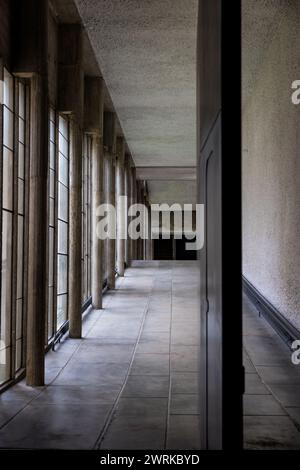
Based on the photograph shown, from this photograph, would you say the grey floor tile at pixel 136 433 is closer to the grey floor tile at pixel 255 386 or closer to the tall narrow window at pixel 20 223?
the grey floor tile at pixel 255 386

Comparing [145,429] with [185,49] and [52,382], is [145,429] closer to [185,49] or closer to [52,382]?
[52,382]

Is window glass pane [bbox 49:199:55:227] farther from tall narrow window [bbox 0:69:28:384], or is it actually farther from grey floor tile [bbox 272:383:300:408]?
grey floor tile [bbox 272:383:300:408]

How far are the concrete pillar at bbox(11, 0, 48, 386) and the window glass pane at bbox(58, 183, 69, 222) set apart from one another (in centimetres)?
311

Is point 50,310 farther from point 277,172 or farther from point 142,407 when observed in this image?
point 277,172

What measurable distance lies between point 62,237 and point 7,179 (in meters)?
3.45

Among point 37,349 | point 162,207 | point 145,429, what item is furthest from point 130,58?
point 162,207

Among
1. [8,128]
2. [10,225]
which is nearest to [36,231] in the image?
[10,225]

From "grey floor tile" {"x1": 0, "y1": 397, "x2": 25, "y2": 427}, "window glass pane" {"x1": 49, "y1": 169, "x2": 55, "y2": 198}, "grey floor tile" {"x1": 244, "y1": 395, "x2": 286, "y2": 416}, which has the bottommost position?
"grey floor tile" {"x1": 0, "y1": 397, "x2": 25, "y2": 427}

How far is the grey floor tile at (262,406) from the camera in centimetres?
572

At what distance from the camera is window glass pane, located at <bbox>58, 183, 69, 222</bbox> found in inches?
395

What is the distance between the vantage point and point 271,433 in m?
5.12

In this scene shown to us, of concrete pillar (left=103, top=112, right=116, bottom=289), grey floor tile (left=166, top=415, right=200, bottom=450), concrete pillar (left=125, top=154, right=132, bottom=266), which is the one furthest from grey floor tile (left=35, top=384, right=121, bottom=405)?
concrete pillar (left=125, top=154, right=132, bottom=266)

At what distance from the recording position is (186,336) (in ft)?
32.7

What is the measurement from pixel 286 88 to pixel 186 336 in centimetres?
Result: 454
